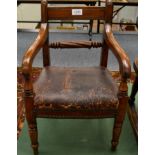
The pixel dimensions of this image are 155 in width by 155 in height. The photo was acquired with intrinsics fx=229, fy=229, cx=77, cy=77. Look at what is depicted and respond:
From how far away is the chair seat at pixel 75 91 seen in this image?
1.18m

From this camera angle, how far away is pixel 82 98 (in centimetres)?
119

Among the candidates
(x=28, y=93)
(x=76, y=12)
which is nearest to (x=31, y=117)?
(x=28, y=93)

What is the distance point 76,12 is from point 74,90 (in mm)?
516

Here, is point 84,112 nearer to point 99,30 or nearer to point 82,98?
point 82,98

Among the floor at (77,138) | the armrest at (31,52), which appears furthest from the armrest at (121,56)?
the floor at (77,138)

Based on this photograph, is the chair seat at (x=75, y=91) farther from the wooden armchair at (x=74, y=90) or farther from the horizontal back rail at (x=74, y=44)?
the horizontal back rail at (x=74, y=44)

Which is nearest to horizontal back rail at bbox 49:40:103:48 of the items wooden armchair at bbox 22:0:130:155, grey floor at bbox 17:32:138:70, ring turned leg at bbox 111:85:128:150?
wooden armchair at bbox 22:0:130:155

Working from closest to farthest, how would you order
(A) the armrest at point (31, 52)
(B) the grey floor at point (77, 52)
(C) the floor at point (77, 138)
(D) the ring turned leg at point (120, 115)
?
(A) the armrest at point (31, 52)
(D) the ring turned leg at point (120, 115)
(C) the floor at point (77, 138)
(B) the grey floor at point (77, 52)

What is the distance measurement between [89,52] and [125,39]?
73 cm

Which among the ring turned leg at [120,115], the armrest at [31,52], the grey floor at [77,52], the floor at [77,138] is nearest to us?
the armrest at [31,52]

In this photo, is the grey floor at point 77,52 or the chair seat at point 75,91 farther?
the grey floor at point 77,52

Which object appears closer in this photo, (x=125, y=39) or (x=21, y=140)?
(x=21, y=140)
